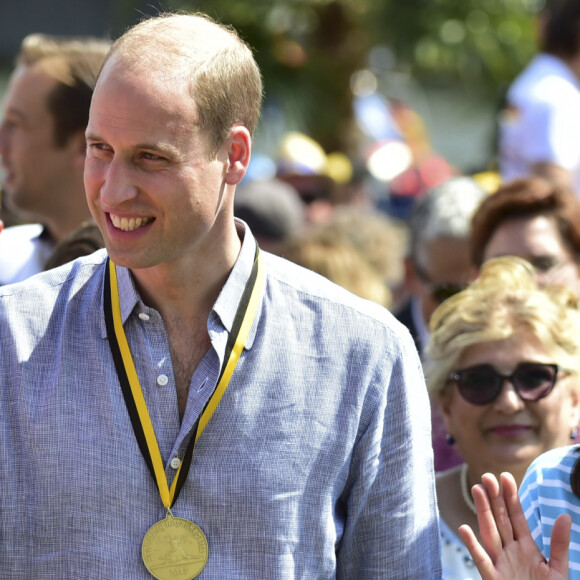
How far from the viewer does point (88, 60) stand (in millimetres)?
4129

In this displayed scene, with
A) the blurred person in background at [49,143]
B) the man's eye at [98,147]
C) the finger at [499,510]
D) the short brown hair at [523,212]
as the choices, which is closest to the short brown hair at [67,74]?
the blurred person in background at [49,143]

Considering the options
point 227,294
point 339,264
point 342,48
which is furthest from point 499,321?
point 342,48

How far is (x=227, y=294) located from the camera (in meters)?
Answer: 2.46

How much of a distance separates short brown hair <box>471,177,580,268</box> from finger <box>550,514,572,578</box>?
2.17m

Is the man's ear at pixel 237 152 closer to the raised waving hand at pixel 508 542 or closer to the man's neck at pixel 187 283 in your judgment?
the man's neck at pixel 187 283

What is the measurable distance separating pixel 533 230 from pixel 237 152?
2.27m

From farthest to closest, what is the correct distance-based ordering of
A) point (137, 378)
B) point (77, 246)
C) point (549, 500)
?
point (77, 246), point (549, 500), point (137, 378)

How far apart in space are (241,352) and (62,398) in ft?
1.31

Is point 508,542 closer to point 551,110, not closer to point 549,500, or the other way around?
point 549,500

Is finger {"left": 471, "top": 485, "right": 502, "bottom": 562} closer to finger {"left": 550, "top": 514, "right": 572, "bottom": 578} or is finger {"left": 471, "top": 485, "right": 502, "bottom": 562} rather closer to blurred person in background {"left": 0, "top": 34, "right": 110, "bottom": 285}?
finger {"left": 550, "top": 514, "right": 572, "bottom": 578}

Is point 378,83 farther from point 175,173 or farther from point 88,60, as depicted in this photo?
point 175,173

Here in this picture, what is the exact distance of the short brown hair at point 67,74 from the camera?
4062mm

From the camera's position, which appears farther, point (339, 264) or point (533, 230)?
point (339, 264)

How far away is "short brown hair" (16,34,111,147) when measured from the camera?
4.06m
